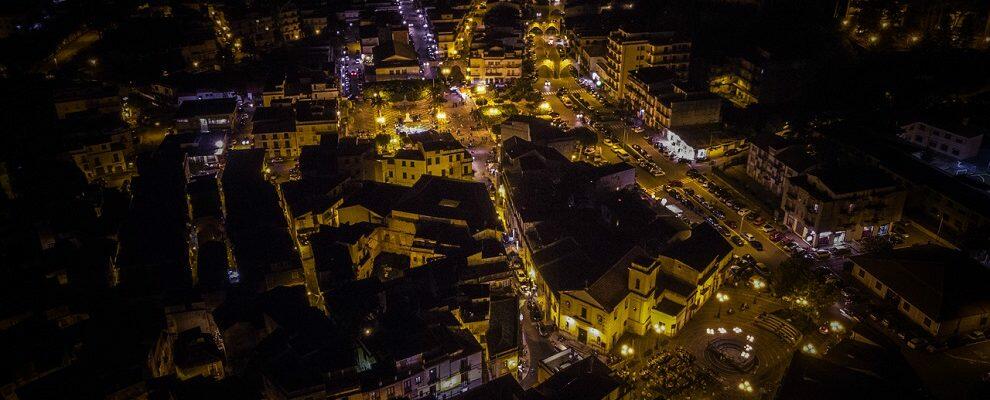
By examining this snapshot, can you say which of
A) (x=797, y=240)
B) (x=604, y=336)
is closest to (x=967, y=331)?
(x=797, y=240)

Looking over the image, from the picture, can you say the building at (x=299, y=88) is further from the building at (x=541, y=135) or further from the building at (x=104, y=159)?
the building at (x=541, y=135)

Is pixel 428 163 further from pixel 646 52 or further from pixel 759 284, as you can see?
pixel 646 52

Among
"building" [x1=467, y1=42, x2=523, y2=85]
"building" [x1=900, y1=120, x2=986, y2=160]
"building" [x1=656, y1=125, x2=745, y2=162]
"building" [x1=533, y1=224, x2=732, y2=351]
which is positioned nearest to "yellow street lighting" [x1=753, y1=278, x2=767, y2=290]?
"building" [x1=533, y1=224, x2=732, y2=351]

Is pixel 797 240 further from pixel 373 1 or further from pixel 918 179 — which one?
pixel 373 1

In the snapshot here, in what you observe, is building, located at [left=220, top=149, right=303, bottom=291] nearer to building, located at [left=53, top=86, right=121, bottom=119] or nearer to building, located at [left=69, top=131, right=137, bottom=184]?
building, located at [left=69, top=131, right=137, bottom=184]

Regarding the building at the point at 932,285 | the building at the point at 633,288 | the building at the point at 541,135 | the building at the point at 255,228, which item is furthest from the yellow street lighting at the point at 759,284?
the building at the point at 255,228

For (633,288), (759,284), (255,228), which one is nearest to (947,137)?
(759,284)
